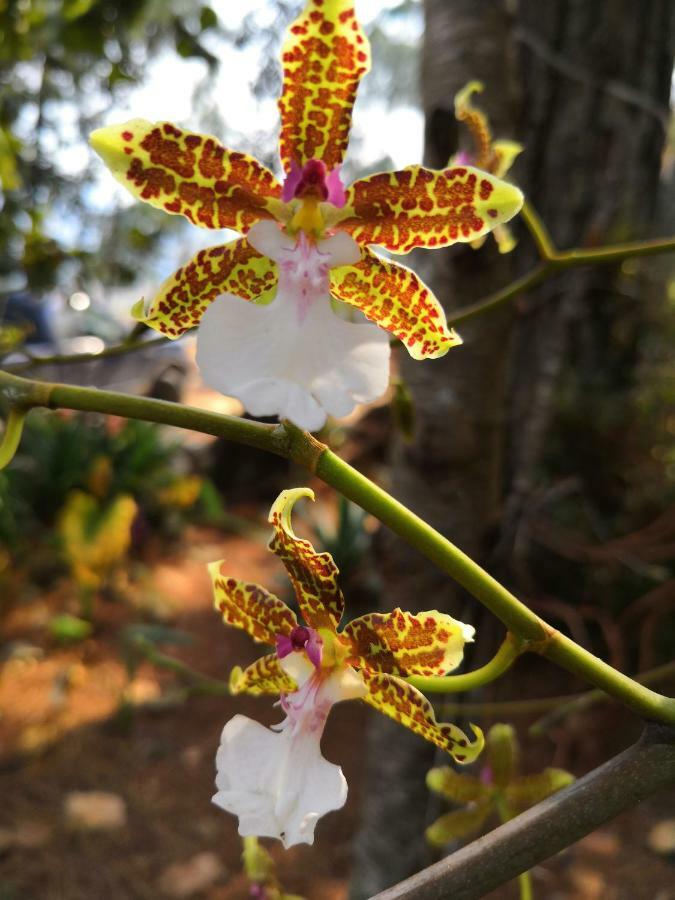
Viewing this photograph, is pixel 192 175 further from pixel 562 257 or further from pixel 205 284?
pixel 562 257

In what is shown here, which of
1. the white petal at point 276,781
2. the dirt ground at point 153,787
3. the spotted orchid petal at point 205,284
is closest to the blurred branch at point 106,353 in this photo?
the spotted orchid petal at point 205,284

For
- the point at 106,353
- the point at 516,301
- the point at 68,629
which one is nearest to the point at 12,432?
the point at 106,353

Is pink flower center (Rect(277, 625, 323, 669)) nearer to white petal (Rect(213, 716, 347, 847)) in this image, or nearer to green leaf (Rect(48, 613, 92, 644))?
white petal (Rect(213, 716, 347, 847))

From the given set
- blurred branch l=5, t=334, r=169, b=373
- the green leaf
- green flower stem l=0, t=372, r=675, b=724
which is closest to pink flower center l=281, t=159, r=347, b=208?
green flower stem l=0, t=372, r=675, b=724

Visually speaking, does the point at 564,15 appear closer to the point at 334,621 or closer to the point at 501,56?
the point at 501,56

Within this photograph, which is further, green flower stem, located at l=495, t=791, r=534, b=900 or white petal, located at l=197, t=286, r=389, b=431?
green flower stem, located at l=495, t=791, r=534, b=900

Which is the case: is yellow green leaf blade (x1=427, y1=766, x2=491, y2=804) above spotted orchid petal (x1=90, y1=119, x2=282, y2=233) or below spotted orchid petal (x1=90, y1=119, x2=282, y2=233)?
below
